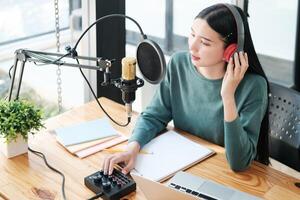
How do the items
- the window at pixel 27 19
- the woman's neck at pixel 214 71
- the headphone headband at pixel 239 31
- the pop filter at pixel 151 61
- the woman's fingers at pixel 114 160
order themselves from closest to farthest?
the pop filter at pixel 151 61
the woman's fingers at pixel 114 160
the headphone headband at pixel 239 31
the woman's neck at pixel 214 71
the window at pixel 27 19

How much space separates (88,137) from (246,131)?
564mm

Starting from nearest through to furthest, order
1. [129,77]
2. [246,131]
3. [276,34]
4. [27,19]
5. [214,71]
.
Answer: [129,77]
[246,131]
[214,71]
[27,19]
[276,34]

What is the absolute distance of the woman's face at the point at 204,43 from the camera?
1579 millimetres

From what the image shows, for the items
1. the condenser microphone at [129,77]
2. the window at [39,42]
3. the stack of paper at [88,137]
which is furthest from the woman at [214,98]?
the window at [39,42]

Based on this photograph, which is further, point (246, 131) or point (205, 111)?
point (205, 111)

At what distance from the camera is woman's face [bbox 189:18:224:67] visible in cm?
158

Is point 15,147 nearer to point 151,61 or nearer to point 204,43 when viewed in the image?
point 151,61

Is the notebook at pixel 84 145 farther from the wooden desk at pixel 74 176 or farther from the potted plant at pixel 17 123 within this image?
the potted plant at pixel 17 123

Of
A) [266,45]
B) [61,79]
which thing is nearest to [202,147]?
[61,79]

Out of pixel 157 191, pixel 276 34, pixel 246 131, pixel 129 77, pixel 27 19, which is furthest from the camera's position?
pixel 276 34

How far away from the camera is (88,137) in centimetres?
171

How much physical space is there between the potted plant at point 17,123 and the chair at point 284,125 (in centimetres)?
88

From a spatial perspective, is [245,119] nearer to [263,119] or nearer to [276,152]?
[263,119]

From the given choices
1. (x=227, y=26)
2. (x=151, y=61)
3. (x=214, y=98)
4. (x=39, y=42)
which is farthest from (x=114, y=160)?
(x=39, y=42)
